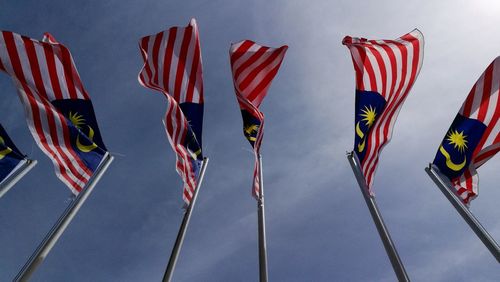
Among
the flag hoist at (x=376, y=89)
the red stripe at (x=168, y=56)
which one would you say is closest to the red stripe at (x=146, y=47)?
the red stripe at (x=168, y=56)

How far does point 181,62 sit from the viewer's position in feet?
40.2

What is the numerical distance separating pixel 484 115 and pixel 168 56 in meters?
9.54

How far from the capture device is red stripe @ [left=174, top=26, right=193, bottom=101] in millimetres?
12070

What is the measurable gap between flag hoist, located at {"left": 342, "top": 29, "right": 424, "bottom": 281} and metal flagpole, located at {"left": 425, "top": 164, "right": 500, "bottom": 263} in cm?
164

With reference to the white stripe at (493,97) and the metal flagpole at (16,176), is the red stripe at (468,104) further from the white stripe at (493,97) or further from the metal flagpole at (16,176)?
the metal flagpole at (16,176)

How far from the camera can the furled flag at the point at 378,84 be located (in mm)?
10094

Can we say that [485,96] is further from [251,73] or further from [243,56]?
[243,56]

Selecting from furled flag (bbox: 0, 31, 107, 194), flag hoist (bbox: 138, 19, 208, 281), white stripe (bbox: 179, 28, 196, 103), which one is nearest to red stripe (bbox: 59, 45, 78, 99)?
furled flag (bbox: 0, 31, 107, 194)

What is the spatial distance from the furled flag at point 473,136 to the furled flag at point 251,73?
5.48 metres

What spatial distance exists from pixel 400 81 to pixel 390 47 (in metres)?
1.18

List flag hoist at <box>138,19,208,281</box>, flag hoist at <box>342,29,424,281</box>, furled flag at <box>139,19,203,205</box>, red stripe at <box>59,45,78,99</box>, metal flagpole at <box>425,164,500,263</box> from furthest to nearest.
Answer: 1. furled flag at <box>139,19,203,205</box>
2. flag hoist at <box>138,19,208,281</box>
3. red stripe at <box>59,45,78,99</box>
4. flag hoist at <box>342,29,424,281</box>
5. metal flagpole at <box>425,164,500,263</box>

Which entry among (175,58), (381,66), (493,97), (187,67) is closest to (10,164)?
(175,58)

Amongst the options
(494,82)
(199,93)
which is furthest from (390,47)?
(199,93)

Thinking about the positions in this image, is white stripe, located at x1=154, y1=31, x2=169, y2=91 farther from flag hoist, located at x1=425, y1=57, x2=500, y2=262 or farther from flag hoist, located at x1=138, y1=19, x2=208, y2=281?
flag hoist, located at x1=425, y1=57, x2=500, y2=262
